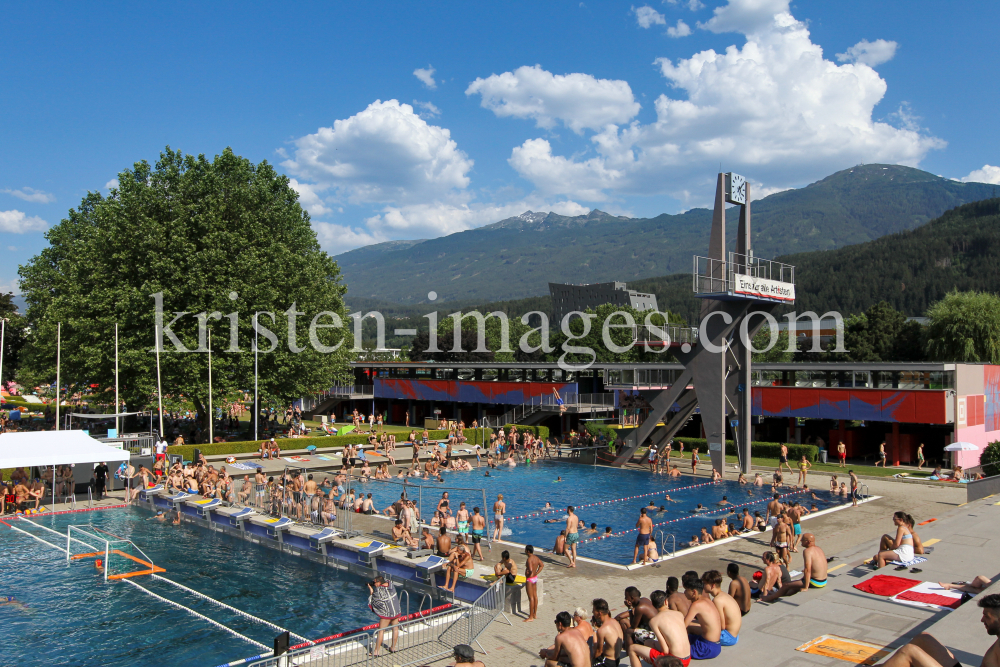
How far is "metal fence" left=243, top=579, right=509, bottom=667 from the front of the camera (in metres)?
10.5

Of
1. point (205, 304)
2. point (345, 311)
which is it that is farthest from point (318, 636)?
point (345, 311)

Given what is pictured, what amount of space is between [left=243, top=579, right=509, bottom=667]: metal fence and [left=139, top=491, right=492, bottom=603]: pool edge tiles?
169cm

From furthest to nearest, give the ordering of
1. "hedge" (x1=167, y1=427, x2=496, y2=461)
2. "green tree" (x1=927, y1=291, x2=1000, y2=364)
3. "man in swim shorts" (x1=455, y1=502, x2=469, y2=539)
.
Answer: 1. "green tree" (x1=927, y1=291, x2=1000, y2=364)
2. "hedge" (x1=167, y1=427, x2=496, y2=461)
3. "man in swim shorts" (x1=455, y1=502, x2=469, y2=539)

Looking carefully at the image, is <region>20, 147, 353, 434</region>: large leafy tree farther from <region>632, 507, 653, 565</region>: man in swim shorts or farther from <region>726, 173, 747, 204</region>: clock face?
<region>632, 507, 653, 565</region>: man in swim shorts

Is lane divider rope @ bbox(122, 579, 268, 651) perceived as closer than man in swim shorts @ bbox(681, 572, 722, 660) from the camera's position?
No

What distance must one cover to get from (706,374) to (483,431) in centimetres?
1485

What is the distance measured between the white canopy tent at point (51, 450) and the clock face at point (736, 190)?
2718cm

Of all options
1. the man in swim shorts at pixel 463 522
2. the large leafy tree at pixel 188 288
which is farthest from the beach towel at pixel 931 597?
the large leafy tree at pixel 188 288

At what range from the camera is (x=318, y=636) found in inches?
519

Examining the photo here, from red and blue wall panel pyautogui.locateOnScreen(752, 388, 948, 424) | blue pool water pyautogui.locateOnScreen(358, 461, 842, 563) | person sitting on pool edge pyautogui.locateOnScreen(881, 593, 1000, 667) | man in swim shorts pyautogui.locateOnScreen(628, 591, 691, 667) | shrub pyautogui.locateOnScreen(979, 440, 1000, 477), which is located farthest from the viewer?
red and blue wall panel pyautogui.locateOnScreen(752, 388, 948, 424)

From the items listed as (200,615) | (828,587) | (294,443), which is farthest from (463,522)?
(294,443)

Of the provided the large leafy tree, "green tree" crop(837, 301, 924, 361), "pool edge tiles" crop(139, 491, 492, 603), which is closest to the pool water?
"pool edge tiles" crop(139, 491, 492, 603)

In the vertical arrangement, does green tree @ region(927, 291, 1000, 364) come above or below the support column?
above

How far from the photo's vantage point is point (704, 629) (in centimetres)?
898
